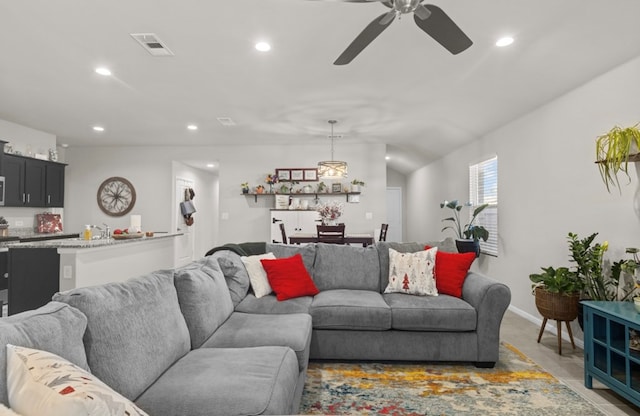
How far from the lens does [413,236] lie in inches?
404

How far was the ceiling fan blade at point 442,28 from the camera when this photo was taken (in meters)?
2.05

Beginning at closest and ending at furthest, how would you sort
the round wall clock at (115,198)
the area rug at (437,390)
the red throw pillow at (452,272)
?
the area rug at (437,390)
the red throw pillow at (452,272)
the round wall clock at (115,198)

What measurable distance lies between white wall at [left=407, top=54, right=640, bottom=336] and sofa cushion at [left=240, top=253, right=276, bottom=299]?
9.69 ft

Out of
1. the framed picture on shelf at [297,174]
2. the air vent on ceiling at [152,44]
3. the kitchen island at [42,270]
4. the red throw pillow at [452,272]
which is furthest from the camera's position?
the framed picture on shelf at [297,174]

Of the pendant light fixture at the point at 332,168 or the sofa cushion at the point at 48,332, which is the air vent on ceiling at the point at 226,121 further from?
the sofa cushion at the point at 48,332

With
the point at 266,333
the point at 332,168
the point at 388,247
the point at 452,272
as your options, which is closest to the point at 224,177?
the point at 332,168

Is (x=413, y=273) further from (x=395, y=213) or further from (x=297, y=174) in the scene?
(x=395, y=213)

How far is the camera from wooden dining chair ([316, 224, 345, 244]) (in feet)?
17.6

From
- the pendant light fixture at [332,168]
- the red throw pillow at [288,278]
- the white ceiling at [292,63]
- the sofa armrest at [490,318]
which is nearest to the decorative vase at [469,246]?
the white ceiling at [292,63]

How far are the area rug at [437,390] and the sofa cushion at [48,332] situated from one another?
5.06 ft

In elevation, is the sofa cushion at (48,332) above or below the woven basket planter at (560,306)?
above

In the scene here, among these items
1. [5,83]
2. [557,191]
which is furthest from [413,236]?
[5,83]

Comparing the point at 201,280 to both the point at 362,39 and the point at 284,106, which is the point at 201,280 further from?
the point at 284,106

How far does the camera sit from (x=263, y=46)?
10.3 ft
